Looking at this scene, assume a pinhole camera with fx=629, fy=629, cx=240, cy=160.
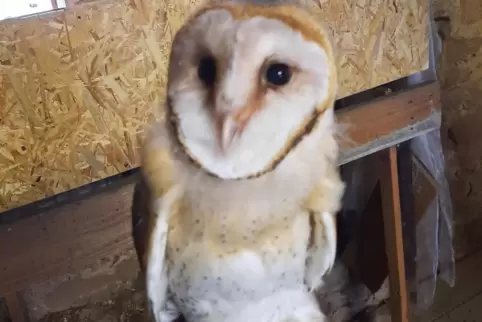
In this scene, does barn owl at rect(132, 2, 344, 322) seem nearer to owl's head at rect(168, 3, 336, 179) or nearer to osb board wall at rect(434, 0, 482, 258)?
owl's head at rect(168, 3, 336, 179)

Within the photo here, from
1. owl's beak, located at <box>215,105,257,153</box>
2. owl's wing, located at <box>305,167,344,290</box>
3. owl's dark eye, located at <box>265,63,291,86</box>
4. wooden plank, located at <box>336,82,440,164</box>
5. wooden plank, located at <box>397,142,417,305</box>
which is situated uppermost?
owl's dark eye, located at <box>265,63,291,86</box>

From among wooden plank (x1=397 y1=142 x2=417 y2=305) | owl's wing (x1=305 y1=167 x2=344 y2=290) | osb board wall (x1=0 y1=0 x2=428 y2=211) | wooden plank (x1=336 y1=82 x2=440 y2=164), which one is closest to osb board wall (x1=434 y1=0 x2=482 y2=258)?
wooden plank (x1=397 y1=142 x2=417 y2=305)

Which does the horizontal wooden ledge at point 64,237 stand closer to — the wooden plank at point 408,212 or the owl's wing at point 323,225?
the owl's wing at point 323,225

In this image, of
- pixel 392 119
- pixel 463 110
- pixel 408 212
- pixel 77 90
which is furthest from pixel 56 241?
pixel 463 110

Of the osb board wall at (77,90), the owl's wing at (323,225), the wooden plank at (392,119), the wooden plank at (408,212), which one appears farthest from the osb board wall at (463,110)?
the owl's wing at (323,225)

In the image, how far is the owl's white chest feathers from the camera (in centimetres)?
40

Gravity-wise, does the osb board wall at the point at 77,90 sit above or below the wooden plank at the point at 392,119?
above

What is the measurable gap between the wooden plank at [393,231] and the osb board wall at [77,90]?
0.22 meters

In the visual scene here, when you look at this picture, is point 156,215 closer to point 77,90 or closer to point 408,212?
point 77,90

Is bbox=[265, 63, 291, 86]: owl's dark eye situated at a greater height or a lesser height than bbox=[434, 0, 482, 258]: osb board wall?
greater

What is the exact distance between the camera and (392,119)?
744 millimetres

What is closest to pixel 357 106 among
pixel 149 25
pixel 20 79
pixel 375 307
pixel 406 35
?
pixel 406 35

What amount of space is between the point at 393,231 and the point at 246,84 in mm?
486

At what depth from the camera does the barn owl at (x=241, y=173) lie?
36cm
